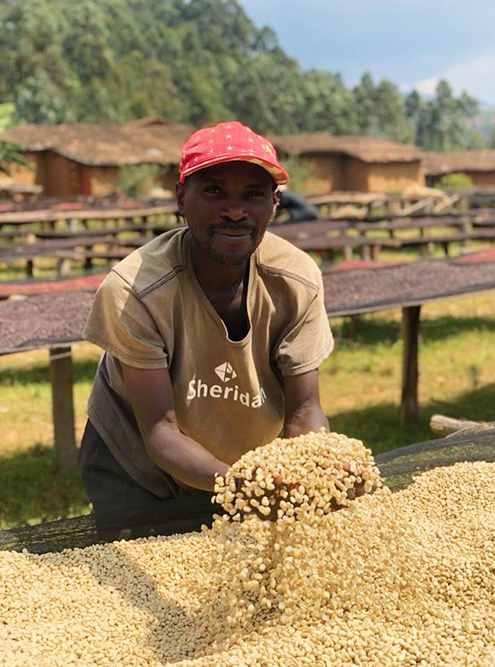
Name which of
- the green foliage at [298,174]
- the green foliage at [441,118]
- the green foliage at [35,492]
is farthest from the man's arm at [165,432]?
the green foliage at [441,118]

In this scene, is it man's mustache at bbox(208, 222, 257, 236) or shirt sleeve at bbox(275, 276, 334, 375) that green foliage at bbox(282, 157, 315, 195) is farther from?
man's mustache at bbox(208, 222, 257, 236)

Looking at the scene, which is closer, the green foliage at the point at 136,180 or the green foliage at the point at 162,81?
the green foliage at the point at 136,180

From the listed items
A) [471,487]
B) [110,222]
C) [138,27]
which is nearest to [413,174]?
[110,222]

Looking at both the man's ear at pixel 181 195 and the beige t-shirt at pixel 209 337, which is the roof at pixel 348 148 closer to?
the beige t-shirt at pixel 209 337

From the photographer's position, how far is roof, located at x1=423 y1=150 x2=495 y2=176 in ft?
107

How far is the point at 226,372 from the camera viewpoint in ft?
7.30

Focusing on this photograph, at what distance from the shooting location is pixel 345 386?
283 inches

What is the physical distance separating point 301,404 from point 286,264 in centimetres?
36

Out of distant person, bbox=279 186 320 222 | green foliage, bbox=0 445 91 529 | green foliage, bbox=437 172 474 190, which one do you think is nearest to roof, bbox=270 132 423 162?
green foliage, bbox=437 172 474 190

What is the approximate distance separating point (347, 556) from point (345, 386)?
17.3 ft

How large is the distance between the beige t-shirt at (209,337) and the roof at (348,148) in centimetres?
2814

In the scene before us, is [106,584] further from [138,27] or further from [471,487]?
[138,27]

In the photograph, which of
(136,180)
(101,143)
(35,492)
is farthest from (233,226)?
(101,143)

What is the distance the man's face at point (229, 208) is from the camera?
201 centimetres
